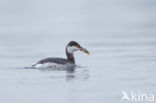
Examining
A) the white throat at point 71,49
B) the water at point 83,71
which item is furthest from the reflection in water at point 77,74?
the white throat at point 71,49

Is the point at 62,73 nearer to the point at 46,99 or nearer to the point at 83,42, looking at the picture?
the point at 46,99

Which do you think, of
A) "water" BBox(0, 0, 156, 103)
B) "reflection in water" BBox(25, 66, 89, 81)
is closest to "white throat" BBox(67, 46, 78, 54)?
"water" BBox(0, 0, 156, 103)

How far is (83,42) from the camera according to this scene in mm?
41344

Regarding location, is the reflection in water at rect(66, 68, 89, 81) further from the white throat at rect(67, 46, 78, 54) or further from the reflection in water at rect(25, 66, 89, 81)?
the white throat at rect(67, 46, 78, 54)

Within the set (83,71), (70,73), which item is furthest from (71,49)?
(70,73)

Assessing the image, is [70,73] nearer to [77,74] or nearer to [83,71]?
[77,74]

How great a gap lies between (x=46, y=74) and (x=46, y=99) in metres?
4.96

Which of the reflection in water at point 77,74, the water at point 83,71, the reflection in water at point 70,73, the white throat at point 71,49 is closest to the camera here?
the water at point 83,71

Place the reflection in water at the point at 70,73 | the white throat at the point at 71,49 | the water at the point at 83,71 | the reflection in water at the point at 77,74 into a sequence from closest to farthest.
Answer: the water at the point at 83,71 < the reflection in water at the point at 77,74 < the reflection in water at the point at 70,73 < the white throat at the point at 71,49

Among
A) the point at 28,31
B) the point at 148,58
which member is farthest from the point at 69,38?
the point at 148,58

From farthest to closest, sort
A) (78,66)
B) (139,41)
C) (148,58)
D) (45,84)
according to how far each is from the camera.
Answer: (139,41)
(148,58)
(78,66)
(45,84)

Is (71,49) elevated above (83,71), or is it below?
above

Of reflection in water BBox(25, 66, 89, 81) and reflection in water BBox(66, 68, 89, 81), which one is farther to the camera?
reflection in water BBox(25, 66, 89, 81)

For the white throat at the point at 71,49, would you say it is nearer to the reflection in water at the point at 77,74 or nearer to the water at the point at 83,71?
the water at the point at 83,71
